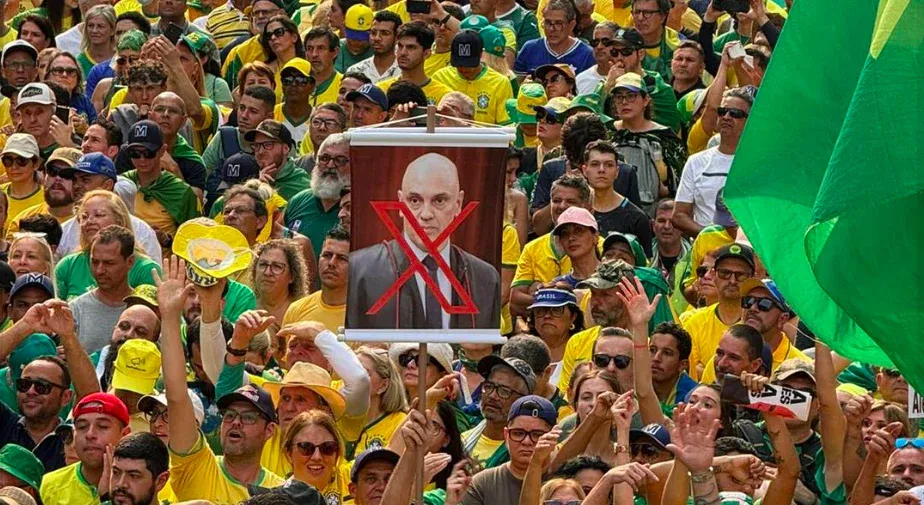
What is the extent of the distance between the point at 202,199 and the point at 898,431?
21.7 ft

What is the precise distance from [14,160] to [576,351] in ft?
15.3

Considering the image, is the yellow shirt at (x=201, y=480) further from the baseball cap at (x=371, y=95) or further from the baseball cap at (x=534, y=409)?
the baseball cap at (x=371, y=95)

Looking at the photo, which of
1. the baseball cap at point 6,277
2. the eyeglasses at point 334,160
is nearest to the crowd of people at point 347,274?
the eyeglasses at point 334,160

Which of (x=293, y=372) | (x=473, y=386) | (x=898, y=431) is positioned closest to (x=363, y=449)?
(x=293, y=372)

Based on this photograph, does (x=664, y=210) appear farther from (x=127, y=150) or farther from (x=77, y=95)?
(x=77, y=95)

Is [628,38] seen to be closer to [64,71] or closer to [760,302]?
[64,71]

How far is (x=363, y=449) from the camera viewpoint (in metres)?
11.5

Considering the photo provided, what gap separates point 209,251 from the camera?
12.3 m

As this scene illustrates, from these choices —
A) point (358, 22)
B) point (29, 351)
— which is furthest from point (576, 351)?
point (358, 22)

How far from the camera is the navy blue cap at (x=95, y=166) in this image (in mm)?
14906

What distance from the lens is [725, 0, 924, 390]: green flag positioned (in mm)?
6887

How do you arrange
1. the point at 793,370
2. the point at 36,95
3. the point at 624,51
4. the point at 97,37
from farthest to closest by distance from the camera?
the point at 97,37, the point at 624,51, the point at 36,95, the point at 793,370

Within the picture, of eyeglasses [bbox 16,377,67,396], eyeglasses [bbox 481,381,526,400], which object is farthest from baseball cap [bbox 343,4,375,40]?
eyeglasses [bbox 481,381,526,400]

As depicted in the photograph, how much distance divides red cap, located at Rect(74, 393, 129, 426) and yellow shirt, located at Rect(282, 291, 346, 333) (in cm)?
190
